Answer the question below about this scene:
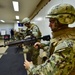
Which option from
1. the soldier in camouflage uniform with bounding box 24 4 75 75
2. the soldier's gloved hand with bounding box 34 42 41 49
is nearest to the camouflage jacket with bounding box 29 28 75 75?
the soldier in camouflage uniform with bounding box 24 4 75 75

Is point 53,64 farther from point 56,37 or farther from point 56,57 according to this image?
point 56,37

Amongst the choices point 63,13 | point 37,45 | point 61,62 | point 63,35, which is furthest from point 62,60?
point 37,45

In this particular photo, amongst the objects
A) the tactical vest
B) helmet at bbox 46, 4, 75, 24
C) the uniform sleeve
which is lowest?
the uniform sleeve

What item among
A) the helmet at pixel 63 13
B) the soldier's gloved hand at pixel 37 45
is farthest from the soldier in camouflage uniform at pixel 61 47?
the soldier's gloved hand at pixel 37 45

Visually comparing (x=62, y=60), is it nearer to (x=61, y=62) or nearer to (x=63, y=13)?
(x=61, y=62)

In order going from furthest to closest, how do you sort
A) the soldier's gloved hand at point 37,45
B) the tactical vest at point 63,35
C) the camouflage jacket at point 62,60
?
the soldier's gloved hand at point 37,45, the tactical vest at point 63,35, the camouflage jacket at point 62,60

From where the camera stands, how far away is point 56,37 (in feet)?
4.21

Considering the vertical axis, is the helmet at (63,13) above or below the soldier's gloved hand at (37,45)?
above

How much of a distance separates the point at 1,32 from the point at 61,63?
813 inches

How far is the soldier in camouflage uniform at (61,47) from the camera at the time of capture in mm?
1060

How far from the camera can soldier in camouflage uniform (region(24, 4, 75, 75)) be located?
106 cm

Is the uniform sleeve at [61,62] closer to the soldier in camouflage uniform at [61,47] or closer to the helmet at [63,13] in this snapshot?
the soldier in camouflage uniform at [61,47]

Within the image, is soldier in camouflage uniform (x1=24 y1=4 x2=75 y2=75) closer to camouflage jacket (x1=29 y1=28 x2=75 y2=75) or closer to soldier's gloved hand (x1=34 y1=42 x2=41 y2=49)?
camouflage jacket (x1=29 y1=28 x2=75 y2=75)

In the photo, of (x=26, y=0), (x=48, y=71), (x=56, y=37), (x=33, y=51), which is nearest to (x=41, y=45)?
(x=56, y=37)
